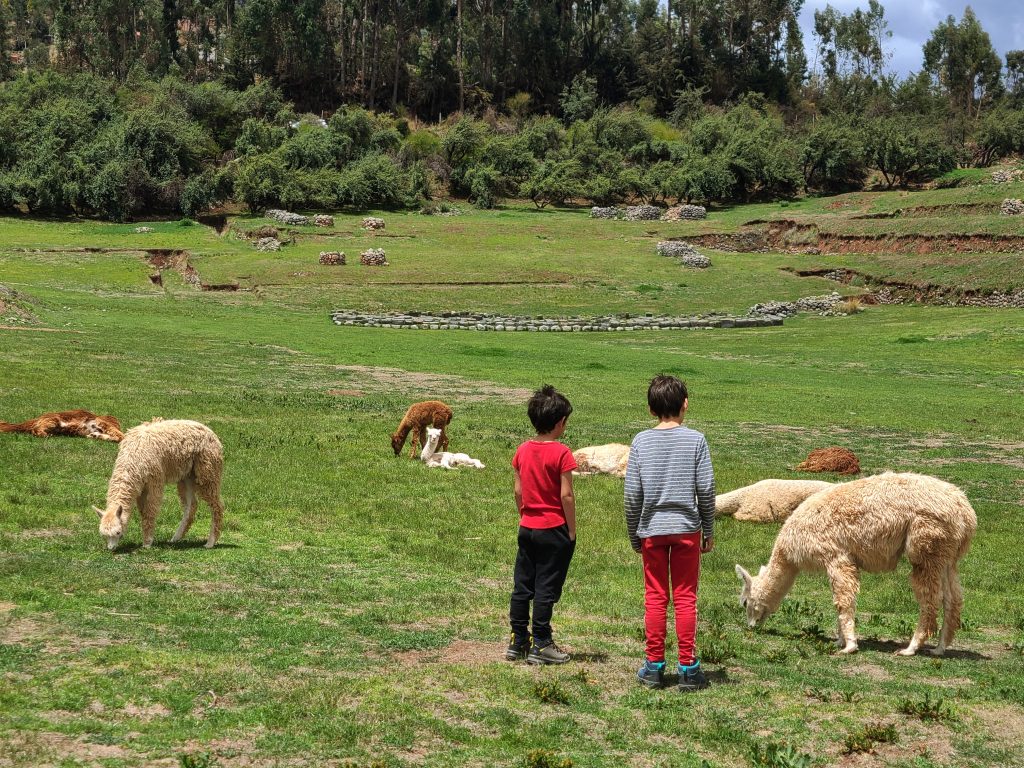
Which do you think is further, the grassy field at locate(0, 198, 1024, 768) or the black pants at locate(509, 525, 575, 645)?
the black pants at locate(509, 525, 575, 645)

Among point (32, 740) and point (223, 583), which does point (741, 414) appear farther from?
point (32, 740)

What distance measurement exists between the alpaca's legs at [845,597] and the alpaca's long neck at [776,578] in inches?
21.7

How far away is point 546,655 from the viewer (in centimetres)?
941

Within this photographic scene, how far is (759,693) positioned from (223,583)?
20.8ft

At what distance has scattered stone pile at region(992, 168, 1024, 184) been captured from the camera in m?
103

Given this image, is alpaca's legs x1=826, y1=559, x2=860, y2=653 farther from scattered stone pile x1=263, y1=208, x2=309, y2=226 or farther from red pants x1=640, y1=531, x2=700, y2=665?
scattered stone pile x1=263, y1=208, x2=309, y2=226

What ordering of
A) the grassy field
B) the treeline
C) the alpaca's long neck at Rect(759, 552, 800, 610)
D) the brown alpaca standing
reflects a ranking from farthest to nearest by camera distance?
1. the treeline
2. the brown alpaca standing
3. the alpaca's long neck at Rect(759, 552, 800, 610)
4. the grassy field

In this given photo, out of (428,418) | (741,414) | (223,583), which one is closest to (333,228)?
(741,414)

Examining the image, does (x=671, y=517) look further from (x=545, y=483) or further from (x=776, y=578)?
(x=776, y=578)

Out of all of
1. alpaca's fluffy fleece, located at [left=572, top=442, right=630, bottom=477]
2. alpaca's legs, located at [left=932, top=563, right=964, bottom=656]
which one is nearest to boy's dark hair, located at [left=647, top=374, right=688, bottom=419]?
alpaca's legs, located at [left=932, top=563, right=964, bottom=656]

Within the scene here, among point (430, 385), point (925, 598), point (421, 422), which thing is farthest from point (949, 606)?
point (430, 385)

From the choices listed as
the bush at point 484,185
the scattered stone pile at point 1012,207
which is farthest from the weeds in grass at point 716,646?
the bush at point 484,185

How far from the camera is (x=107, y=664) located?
342 inches

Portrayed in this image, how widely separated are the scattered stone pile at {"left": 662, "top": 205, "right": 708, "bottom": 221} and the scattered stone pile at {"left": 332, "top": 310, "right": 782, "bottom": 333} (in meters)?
43.9
